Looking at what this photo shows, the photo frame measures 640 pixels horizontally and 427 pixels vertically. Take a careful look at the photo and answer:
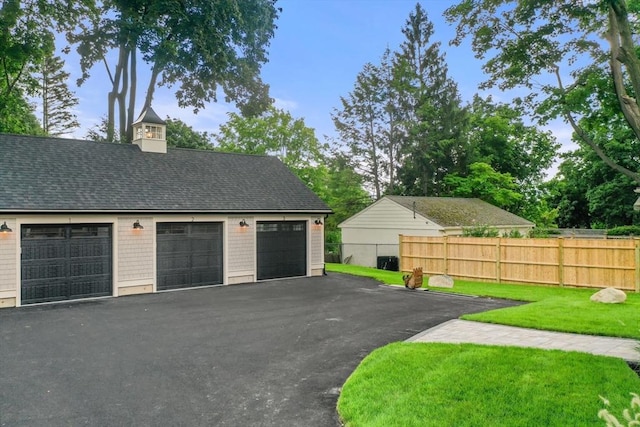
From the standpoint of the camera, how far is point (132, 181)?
1490 cm

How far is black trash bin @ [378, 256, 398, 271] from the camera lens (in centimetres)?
2180

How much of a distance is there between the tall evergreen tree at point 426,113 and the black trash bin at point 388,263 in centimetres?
1290

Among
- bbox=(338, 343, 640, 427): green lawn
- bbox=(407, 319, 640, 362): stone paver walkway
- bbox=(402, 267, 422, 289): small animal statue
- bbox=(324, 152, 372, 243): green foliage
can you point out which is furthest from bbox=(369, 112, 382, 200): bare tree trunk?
bbox=(338, 343, 640, 427): green lawn

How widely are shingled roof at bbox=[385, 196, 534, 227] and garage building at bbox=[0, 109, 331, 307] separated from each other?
637 cm

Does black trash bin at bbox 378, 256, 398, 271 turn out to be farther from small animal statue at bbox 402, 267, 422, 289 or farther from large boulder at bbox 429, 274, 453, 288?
small animal statue at bbox 402, 267, 422, 289

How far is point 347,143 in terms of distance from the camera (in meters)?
35.3

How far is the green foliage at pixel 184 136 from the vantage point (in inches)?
1378

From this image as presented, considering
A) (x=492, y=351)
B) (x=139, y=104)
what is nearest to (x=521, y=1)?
(x=492, y=351)

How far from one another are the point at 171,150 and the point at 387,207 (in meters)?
11.2

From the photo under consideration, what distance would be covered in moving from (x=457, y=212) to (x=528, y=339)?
665 inches

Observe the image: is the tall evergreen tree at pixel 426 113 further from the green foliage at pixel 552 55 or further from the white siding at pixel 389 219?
the green foliage at pixel 552 55

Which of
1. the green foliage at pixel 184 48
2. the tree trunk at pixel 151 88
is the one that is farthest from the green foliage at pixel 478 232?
the tree trunk at pixel 151 88

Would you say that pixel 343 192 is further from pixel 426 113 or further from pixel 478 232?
pixel 478 232

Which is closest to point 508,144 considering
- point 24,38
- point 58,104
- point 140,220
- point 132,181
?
point 132,181
